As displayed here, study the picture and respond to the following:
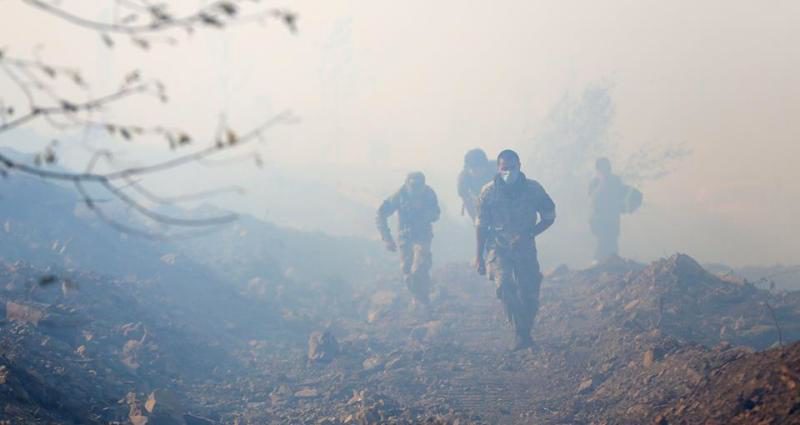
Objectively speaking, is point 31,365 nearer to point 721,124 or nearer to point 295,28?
point 295,28

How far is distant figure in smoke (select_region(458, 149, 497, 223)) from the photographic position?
49.8 feet

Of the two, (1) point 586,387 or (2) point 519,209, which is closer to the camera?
(1) point 586,387

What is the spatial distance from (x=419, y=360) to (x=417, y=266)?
3.58 metres

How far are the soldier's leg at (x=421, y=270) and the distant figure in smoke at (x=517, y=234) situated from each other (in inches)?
119

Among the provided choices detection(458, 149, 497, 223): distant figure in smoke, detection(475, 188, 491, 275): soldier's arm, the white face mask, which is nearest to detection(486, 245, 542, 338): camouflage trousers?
detection(475, 188, 491, 275): soldier's arm

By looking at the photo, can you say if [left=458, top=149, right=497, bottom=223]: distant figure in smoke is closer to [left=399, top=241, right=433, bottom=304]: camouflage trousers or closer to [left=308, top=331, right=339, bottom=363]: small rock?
[left=399, top=241, right=433, bottom=304]: camouflage trousers

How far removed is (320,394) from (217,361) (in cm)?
236

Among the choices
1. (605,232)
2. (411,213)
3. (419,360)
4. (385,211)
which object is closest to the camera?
(419,360)

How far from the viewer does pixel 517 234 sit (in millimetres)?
10875

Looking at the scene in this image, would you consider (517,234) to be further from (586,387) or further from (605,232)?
A: (605,232)

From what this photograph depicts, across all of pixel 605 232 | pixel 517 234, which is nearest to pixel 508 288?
pixel 517 234

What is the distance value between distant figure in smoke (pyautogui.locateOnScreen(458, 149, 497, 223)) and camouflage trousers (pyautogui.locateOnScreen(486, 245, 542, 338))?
13.6 ft

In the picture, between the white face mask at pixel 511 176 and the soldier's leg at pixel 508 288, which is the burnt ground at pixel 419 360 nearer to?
the soldier's leg at pixel 508 288

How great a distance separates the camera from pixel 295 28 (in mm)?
3000
